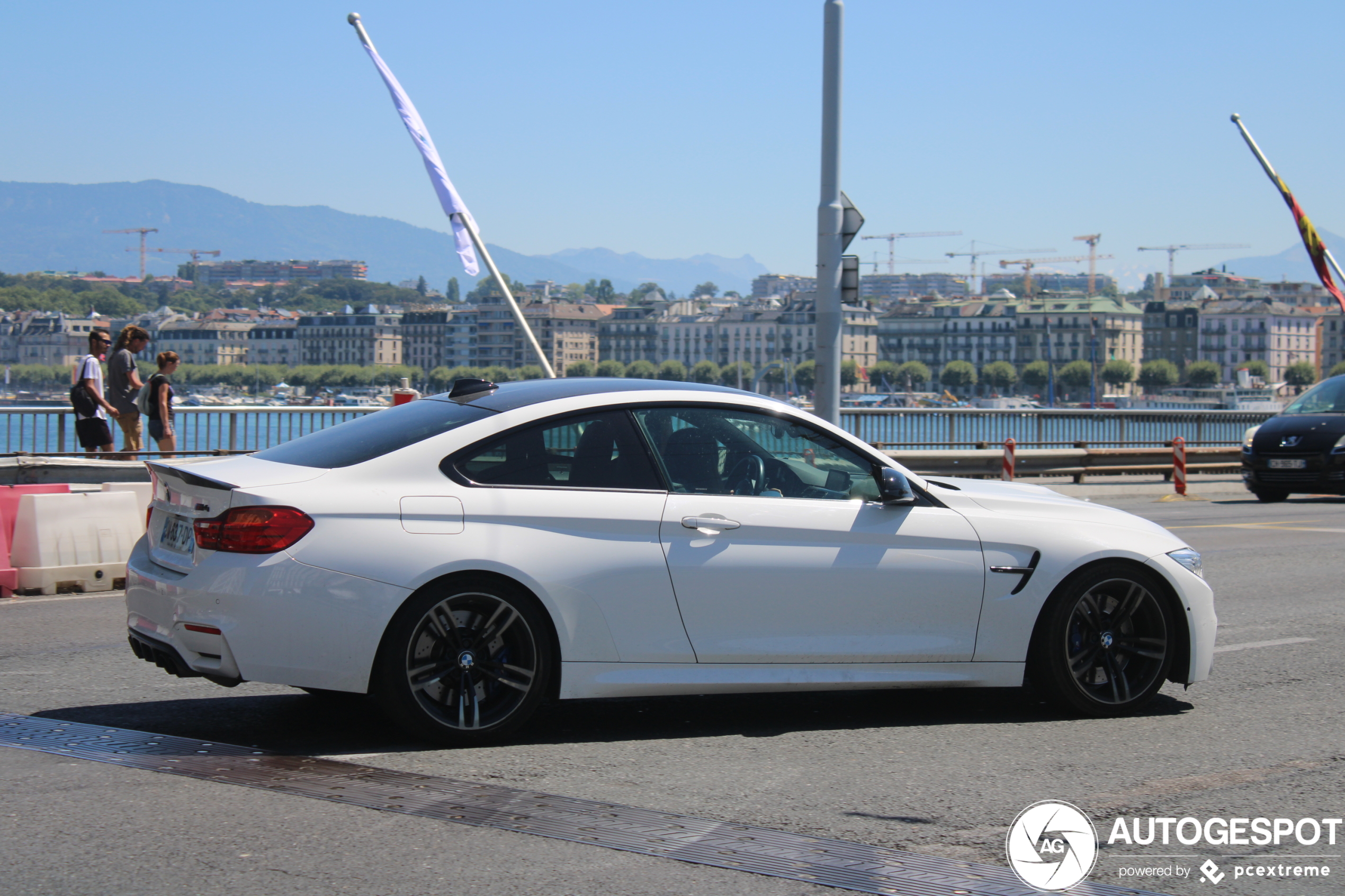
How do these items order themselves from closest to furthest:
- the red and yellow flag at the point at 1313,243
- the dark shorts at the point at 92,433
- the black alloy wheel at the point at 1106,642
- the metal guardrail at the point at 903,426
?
1. the black alloy wheel at the point at 1106,642
2. the dark shorts at the point at 92,433
3. the metal guardrail at the point at 903,426
4. the red and yellow flag at the point at 1313,243

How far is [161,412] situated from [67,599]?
19.0 ft

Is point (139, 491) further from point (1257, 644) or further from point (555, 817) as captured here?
point (1257, 644)

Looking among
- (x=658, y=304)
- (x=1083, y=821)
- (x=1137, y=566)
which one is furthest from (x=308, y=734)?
(x=658, y=304)

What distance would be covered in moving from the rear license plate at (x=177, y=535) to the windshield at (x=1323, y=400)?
17292 mm

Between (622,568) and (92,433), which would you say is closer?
(622,568)

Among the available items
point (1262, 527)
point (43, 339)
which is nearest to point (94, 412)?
point (1262, 527)

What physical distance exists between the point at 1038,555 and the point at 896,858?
6.70ft

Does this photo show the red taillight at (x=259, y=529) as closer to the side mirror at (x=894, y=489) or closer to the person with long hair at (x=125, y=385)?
the side mirror at (x=894, y=489)

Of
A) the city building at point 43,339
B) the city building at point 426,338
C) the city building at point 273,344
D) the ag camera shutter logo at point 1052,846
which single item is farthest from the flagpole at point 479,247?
the city building at point 426,338

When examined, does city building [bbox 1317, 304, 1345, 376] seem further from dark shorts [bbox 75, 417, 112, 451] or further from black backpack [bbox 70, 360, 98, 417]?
black backpack [bbox 70, 360, 98, 417]

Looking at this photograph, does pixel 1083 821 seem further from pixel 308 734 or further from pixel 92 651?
pixel 92 651

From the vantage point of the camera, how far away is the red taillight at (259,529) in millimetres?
4844

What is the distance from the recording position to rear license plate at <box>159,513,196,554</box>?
16.5 ft

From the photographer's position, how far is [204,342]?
96.6 m
